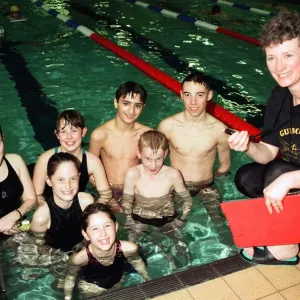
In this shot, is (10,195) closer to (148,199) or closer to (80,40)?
(148,199)

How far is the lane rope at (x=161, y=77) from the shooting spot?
5156mm

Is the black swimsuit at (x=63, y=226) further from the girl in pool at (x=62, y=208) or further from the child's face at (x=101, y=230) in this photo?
the child's face at (x=101, y=230)

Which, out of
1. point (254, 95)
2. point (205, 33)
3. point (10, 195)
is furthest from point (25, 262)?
point (205, 33)

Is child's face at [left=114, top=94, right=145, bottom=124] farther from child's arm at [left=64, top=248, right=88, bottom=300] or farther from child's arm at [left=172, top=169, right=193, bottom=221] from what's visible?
child's arm at [left=64, top=248, right=88, bottom=300]

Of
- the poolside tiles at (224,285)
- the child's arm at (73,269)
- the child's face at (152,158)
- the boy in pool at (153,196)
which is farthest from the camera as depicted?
the boy in pool at (153,196)

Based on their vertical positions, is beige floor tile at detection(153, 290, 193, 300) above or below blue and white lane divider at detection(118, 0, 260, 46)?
below

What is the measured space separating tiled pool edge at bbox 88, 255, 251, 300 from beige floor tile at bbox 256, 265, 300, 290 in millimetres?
128

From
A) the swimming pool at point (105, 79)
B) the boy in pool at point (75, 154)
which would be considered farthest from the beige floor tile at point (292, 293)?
the boy in pool at point (75, 154)

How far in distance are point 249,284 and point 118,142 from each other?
5.99 feet

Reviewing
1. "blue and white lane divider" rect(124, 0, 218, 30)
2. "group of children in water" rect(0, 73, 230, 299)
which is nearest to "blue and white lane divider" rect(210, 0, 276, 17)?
"blue and white lane divider" rect(124, 0, 218, 30)

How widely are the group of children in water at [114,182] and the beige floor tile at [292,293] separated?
99cm

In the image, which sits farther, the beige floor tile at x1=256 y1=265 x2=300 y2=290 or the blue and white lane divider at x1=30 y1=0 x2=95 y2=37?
the blue and white lane divider at x1=30 y1=0 x2=95 y2=37

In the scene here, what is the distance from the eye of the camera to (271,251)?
262 centimetres

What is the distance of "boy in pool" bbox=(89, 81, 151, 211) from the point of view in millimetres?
3529
